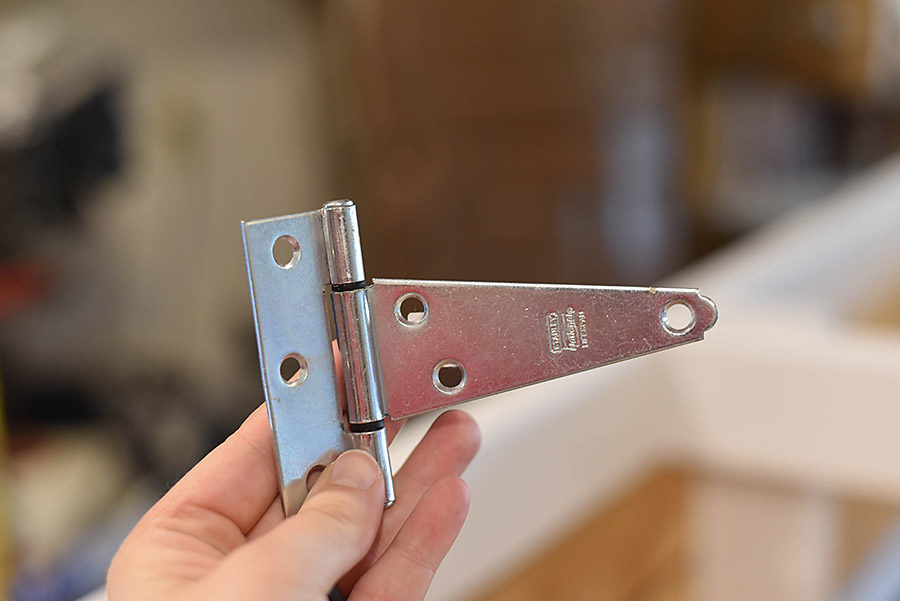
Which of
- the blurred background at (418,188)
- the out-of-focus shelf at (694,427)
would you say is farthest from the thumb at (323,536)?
the blurred background at (418,188)

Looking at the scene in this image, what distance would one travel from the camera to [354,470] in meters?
0.24

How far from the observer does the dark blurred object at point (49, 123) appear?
1.10 m

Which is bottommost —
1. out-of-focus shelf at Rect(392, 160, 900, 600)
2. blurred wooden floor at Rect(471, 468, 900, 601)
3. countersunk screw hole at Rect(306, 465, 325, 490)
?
blurred wooden floor at Rect(471, 468, 900, 601)

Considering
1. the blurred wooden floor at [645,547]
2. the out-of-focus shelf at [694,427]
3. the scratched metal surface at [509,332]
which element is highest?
the scratched metal surface at [509,332]

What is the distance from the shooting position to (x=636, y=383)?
618 mm

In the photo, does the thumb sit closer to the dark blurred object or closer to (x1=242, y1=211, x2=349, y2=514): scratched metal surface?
(x1=242, y1=211, x2=349, y2=514): scratched metal surface

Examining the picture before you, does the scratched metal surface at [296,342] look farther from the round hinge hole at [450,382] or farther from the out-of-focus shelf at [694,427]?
the out-of-focus shelf at [694,427]

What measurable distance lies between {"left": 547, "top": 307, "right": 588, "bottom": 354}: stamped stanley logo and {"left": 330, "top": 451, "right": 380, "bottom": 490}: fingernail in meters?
0.05

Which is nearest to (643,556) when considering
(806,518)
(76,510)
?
(806,518)

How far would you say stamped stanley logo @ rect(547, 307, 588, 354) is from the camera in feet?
0.78

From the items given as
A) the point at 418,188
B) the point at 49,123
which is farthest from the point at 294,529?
the point at 418,188

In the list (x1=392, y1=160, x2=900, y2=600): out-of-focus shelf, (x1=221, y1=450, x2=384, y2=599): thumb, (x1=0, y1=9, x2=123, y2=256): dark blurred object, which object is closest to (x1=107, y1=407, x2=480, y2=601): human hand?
(x1=221, y1=450, x2=384, y2=599): thumb

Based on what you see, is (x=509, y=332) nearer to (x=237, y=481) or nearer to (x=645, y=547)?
(x=237, y=481)

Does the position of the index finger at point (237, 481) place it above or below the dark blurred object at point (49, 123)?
below
